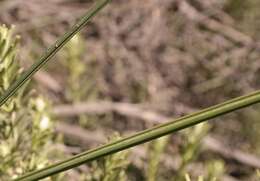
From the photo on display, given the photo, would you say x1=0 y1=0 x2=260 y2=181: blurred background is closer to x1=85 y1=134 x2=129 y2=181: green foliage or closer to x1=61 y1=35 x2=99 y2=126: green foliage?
x1=61 y1=35 x2=99 y2=126: green foliage

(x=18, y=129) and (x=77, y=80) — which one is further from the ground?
(x=77, y=80)

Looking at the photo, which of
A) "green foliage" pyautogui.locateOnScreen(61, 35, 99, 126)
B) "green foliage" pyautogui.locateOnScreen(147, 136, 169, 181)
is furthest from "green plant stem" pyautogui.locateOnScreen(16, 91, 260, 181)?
"green foliage" pyautogui.locateOnScreen(61, 35, 99, 126)

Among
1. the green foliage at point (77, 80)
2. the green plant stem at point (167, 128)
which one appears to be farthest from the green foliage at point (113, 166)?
the green foliage at point (77, 80)

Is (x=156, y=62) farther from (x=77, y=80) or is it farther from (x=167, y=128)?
(x=167, y=128)

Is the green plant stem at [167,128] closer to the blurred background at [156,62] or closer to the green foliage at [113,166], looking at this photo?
the green foliage at [113,166]

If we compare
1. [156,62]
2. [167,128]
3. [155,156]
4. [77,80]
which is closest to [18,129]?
[155,156]
